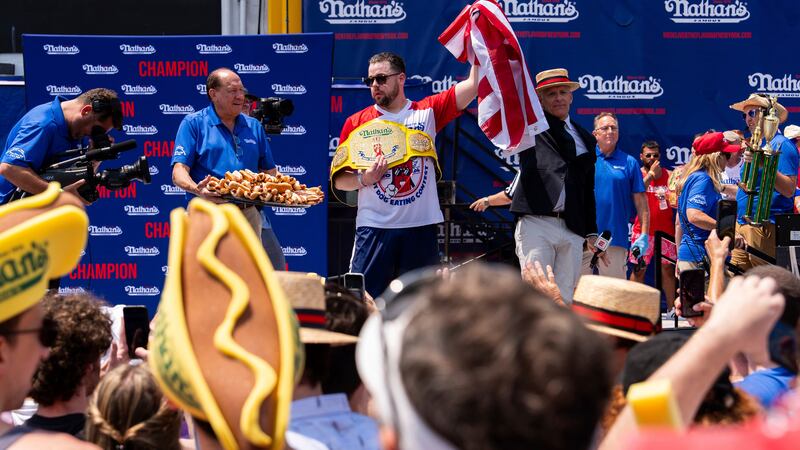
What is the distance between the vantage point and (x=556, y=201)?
688 cm

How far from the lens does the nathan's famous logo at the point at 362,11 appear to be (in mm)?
9898

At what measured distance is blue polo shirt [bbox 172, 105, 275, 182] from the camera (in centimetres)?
674

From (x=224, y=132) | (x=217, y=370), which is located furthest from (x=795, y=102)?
(x=217, y=370)

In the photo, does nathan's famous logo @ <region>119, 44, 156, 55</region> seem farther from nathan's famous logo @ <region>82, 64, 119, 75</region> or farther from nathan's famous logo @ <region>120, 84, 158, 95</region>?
nathan's famous logo @ <region>120, 84, 158, 95</region>

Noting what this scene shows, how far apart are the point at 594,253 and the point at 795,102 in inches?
152

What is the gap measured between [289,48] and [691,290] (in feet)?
17.9

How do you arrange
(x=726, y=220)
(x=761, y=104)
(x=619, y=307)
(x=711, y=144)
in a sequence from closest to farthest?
(x=619, y=307) < (x=726, y=220) < (x=761, y=104) < (x=711, y=144)

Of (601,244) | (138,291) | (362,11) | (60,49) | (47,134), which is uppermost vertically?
(362,11)

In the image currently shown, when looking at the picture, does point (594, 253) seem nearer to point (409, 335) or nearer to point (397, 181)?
point (397, 181)

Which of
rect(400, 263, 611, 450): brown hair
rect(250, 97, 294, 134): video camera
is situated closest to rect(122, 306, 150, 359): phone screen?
rect(400, 263, 611, 450): brown hair

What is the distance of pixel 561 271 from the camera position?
7.01m

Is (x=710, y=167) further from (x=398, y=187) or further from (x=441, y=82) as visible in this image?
(x=398, y=187)

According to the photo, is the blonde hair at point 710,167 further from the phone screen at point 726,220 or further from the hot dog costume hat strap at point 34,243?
the hot dog costume hat strap at point 34,243

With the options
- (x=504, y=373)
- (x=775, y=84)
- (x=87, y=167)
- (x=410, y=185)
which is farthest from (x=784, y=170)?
(x=504, y=373)
